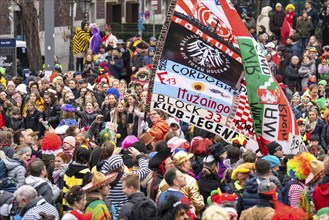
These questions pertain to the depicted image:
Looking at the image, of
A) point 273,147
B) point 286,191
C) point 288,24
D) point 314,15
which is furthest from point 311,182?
point 314,15

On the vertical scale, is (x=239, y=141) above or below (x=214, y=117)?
below

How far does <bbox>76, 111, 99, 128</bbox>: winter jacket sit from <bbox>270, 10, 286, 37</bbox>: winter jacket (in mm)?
14771

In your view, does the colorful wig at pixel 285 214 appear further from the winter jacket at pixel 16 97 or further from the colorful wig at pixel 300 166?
the winter jacket at pixel 16 97

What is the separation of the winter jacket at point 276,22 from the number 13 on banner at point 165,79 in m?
20.5

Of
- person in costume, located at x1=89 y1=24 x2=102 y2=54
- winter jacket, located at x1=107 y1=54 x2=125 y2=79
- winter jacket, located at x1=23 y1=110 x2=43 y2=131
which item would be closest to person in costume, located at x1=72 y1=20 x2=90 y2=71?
person in costume, located at x1=89 y1=24 x2=102 y2=54

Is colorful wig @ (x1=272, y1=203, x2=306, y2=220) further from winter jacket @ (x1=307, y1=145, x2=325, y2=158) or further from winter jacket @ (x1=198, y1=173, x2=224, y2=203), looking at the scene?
winter jacket @ (x1=307, y1=145, x2=325, y2=158)

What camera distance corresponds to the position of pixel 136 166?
15500 mm

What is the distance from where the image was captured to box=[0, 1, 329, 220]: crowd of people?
502 inches

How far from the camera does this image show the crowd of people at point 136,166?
12.8 m

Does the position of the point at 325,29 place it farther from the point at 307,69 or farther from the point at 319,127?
the point at 319,127

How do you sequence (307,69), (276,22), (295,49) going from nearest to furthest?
(307,69), (295,49), (276,22)

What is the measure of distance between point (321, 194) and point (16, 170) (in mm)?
3978

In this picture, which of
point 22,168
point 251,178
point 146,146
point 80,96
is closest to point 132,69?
point 80,96

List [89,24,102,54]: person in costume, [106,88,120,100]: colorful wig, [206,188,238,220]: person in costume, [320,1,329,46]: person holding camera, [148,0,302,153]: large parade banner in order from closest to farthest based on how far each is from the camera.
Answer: [206,188,238,220]: person in costume < [148,0,302,153]: large parade banner < [106,88,120,100]: colorful wig < [320,1,329,46]: person holding camera < [89,24,102,54]: person in costume
